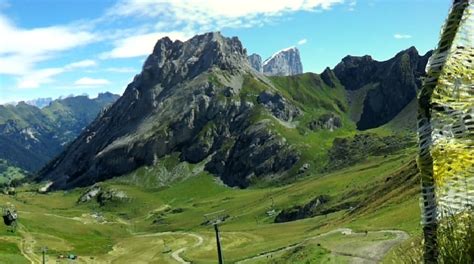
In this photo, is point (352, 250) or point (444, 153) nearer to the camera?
point (444, 153)

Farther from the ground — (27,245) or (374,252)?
(374,252)

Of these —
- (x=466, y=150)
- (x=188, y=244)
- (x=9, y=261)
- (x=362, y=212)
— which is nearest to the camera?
(x=466, y=150)

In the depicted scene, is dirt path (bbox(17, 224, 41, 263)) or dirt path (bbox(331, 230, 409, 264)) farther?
dirt path (bbox(17, 224, 41, 263))

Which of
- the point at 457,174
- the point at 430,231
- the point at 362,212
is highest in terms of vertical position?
the point at 457,174

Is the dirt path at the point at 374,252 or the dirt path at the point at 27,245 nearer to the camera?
the dirt path at the point at 374,252

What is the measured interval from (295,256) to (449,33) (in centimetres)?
6344

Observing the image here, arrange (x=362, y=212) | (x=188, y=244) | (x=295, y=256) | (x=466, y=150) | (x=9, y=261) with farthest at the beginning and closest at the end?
(x=188, y=244) → (x=9, y=261) → (x=362, y=212) → (x=295, y=256) → (x=466, y=150)

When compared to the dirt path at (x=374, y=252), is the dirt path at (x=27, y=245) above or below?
below

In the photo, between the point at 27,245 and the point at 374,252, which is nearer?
the point at 374,252

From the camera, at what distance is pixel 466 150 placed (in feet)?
24.5

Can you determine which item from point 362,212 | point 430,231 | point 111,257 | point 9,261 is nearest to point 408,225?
point 362,212

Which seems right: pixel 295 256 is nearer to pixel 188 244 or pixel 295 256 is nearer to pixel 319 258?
pixel 319 258

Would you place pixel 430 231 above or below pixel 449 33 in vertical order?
below

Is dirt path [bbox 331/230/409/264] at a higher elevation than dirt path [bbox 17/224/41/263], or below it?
higher
